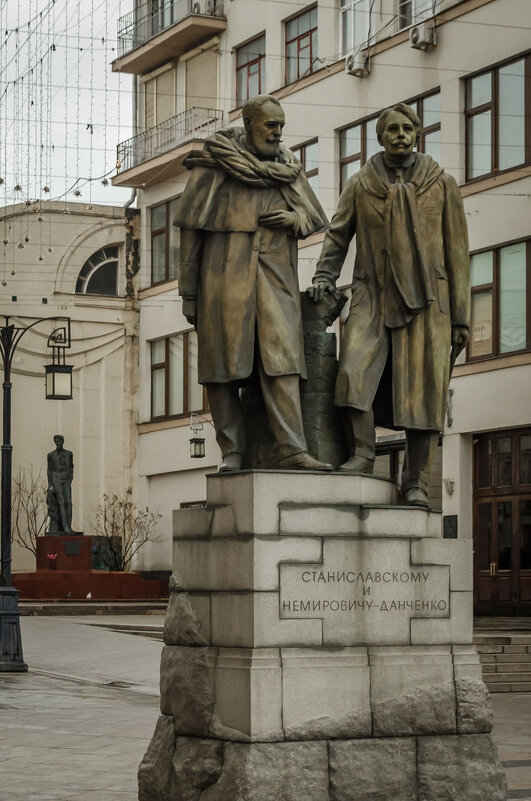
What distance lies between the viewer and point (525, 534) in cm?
3338

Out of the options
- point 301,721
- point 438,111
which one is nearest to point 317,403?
point 301,721

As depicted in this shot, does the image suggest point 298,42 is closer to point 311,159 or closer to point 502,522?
point 311,159

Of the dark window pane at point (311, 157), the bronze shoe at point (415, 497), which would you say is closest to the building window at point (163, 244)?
the dark window pane at point (311, 157)

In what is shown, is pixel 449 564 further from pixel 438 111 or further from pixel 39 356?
pixel 39 356

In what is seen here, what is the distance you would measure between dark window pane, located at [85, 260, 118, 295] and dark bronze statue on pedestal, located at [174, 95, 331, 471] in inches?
1611

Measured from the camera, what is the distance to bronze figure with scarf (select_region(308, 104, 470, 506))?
34.8 feet

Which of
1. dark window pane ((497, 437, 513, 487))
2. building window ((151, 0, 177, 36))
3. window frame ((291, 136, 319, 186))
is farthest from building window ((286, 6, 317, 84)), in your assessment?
dark window pane ((497, 437, 513, 487))

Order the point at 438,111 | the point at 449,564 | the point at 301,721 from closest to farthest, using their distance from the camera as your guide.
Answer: the point at 301,721 < the point at 449,564 < the point at 438,111

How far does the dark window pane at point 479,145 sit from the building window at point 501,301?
1843mm

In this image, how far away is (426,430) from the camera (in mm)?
10852

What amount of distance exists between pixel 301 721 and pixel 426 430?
7.35 ft

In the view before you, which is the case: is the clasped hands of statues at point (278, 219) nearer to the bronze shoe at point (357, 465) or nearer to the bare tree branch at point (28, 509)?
the bronze shoe at point (357, 465)

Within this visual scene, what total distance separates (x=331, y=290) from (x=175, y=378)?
38.0 m

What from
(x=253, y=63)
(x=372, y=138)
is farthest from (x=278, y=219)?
(x=253, y=63)
